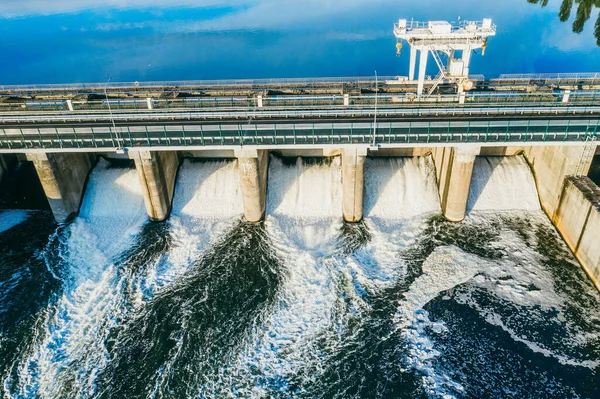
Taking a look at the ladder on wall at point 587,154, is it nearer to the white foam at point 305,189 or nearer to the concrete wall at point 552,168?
the concrete wall at point 552,168

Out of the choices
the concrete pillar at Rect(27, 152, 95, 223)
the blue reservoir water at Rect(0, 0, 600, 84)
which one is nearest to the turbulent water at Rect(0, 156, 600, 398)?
the concrete pillar at Rect(27, 152, 95, 223)

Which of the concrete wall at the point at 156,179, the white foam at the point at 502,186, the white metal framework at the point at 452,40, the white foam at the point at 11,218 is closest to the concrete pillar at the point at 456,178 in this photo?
the white foam at the point at 502,186

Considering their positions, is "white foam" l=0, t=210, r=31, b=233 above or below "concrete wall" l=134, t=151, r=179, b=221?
below

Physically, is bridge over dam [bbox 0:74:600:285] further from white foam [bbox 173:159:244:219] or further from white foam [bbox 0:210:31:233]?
white foam [bbox 0:210:31:233]

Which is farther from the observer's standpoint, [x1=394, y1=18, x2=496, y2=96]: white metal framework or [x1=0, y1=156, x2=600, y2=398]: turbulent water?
[x1=394, y1=18, x2=496, y2=96]: white metal framework

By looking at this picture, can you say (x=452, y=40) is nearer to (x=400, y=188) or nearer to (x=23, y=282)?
(x=400, y=188)
